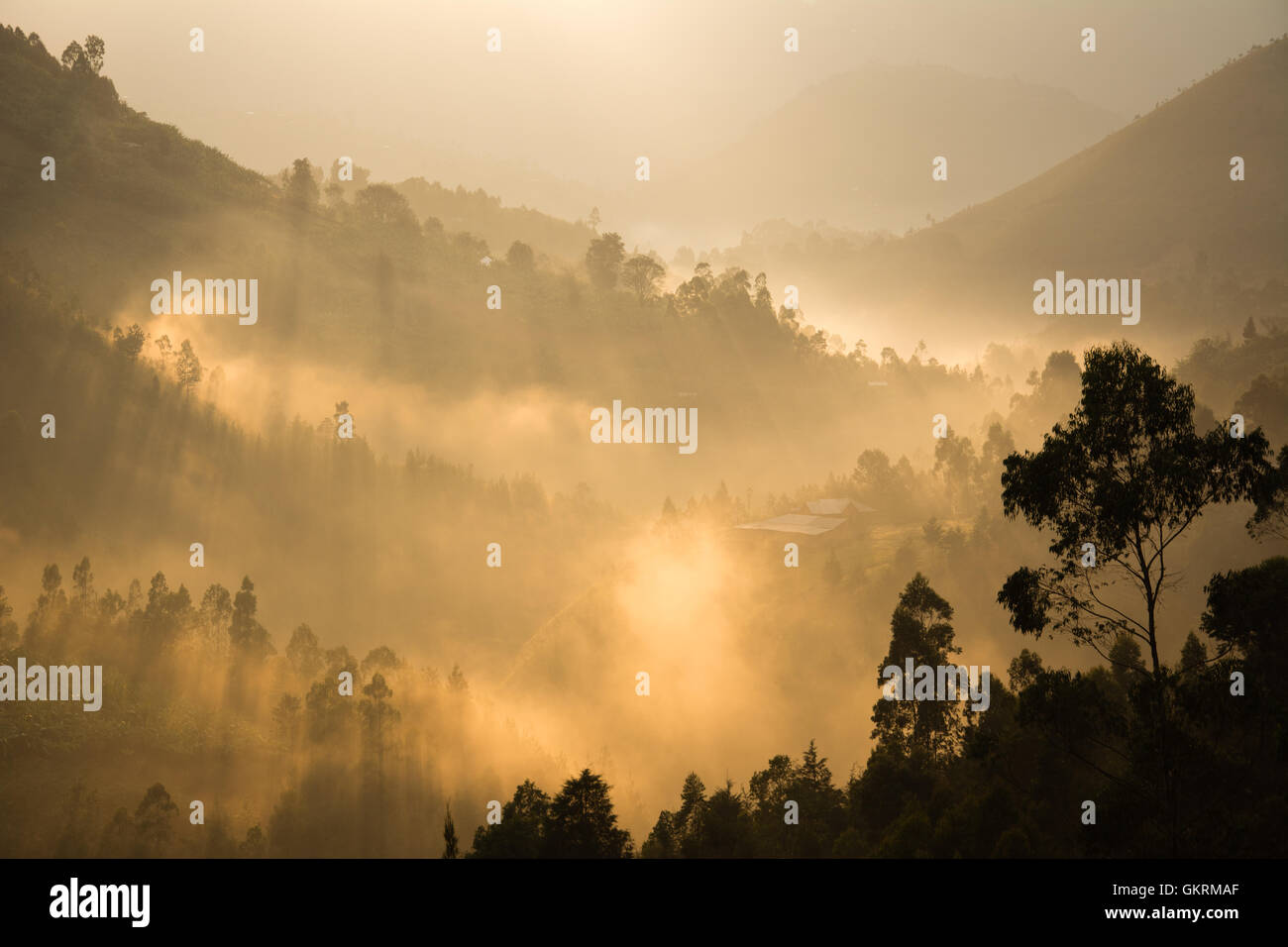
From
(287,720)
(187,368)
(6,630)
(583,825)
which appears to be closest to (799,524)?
(287,720)

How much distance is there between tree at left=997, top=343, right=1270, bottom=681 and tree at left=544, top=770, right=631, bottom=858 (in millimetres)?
23805

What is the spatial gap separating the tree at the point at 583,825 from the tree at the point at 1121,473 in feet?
78.1

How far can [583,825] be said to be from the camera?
39.9 meters

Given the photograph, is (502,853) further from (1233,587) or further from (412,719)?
(412,719)

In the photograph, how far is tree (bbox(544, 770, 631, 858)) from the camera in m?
39.6

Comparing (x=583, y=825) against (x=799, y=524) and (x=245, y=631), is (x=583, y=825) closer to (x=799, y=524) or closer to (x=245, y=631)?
(x=245, y=631)

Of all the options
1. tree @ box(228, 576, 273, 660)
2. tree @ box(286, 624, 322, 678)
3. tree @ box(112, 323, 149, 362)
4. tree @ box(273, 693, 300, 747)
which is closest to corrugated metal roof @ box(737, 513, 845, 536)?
tree @ box(286, 624, 322, 678)

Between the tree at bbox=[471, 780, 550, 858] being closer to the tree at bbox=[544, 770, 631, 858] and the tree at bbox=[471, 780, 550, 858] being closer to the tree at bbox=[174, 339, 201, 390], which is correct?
the tree at bbox=[544, 770, 631, 858]

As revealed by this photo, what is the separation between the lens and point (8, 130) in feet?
644

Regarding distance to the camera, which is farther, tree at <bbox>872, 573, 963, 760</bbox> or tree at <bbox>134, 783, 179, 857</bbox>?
tree at <bbox>134, 783, 179, 857</bbox>

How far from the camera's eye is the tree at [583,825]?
39.6 metres

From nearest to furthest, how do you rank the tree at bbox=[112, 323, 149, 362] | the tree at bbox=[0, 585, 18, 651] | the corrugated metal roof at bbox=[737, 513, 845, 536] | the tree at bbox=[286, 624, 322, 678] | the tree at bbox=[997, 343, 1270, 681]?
the tree at bbox=[997, 343, 1270, 681] < the tree at bbox=[0, 585, 18, 651] < the tree at bbox=[286, 624, 322, 678] < the corrugated metal roof at bbox=[737, 513, 845, 536] < the tree at bbox=[112, 323, 149, 362]

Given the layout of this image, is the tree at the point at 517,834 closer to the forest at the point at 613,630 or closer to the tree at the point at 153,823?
the forest at the point at 613,630

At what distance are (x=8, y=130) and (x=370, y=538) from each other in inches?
5146
